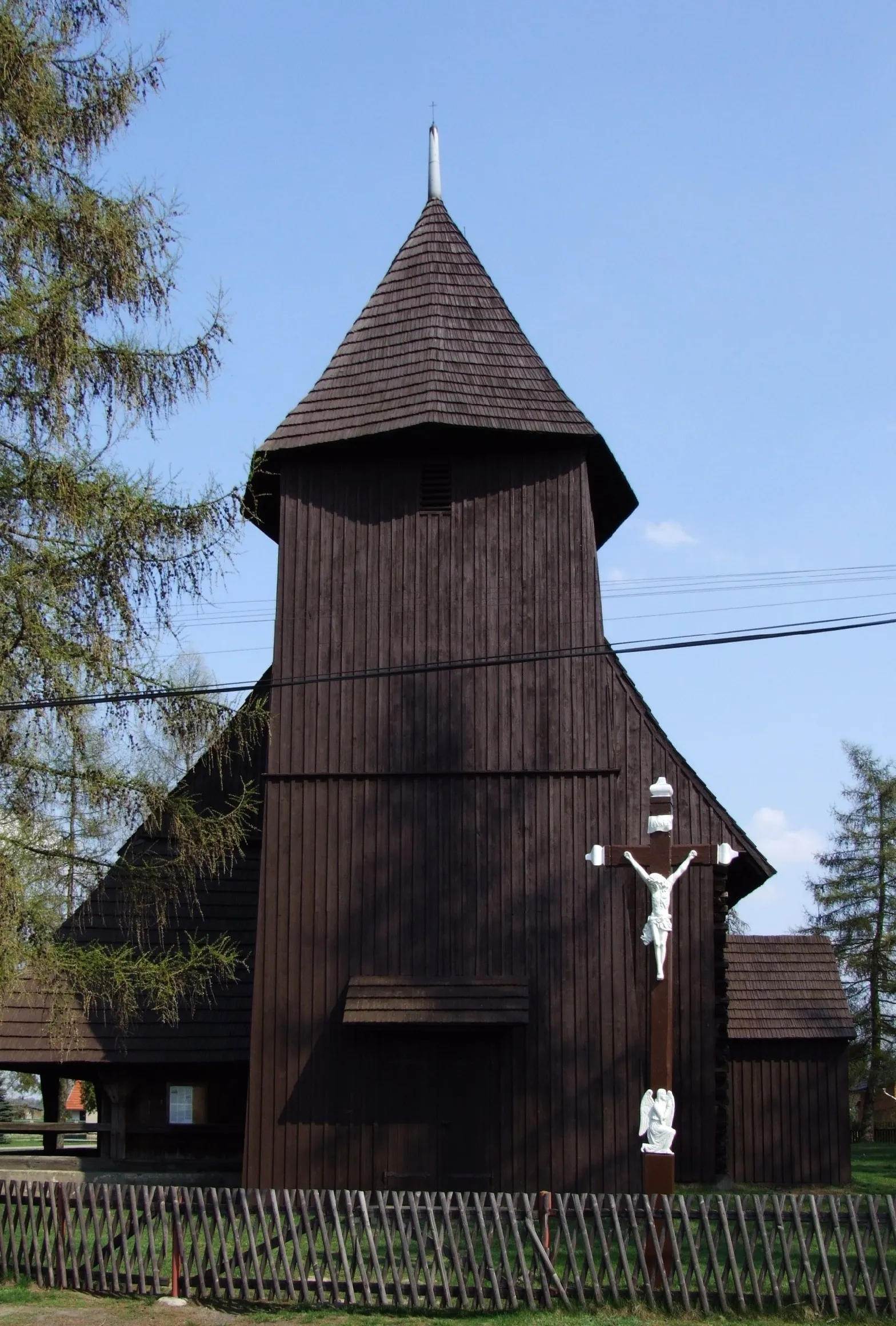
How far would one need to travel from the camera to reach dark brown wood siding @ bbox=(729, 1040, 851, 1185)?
20312mm

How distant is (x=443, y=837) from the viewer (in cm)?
1566

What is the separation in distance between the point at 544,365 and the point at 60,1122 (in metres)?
10.3

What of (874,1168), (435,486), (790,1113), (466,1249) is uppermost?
(435,486)

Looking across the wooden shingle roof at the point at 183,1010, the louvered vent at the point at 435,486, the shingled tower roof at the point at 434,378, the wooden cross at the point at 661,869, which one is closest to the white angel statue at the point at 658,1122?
the wooden cross at the point at 661,869

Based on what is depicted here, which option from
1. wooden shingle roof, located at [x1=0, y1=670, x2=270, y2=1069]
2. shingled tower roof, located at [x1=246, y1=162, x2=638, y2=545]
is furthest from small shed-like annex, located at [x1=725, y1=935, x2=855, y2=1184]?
shingled tower roof, located at [x1=246, y1=162, x2=638, y2=545]

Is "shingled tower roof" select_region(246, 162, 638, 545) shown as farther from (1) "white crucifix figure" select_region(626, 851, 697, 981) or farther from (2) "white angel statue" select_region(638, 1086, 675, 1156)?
(2) "white angel statue" select_region(638, 1086, 675, 1156)

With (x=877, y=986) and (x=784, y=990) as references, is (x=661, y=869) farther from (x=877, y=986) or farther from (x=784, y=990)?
(x=877, y=986)

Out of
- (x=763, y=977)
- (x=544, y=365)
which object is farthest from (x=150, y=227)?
(x=763, y=977)

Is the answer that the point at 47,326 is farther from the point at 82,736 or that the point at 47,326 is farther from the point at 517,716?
the point at 517,716

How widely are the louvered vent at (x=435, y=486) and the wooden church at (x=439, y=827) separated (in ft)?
0.09

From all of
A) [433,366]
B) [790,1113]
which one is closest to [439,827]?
[433,366]

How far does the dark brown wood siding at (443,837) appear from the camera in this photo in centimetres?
1498

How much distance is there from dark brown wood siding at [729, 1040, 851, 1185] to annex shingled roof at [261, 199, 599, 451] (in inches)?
367

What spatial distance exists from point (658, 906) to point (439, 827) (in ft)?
14.0
